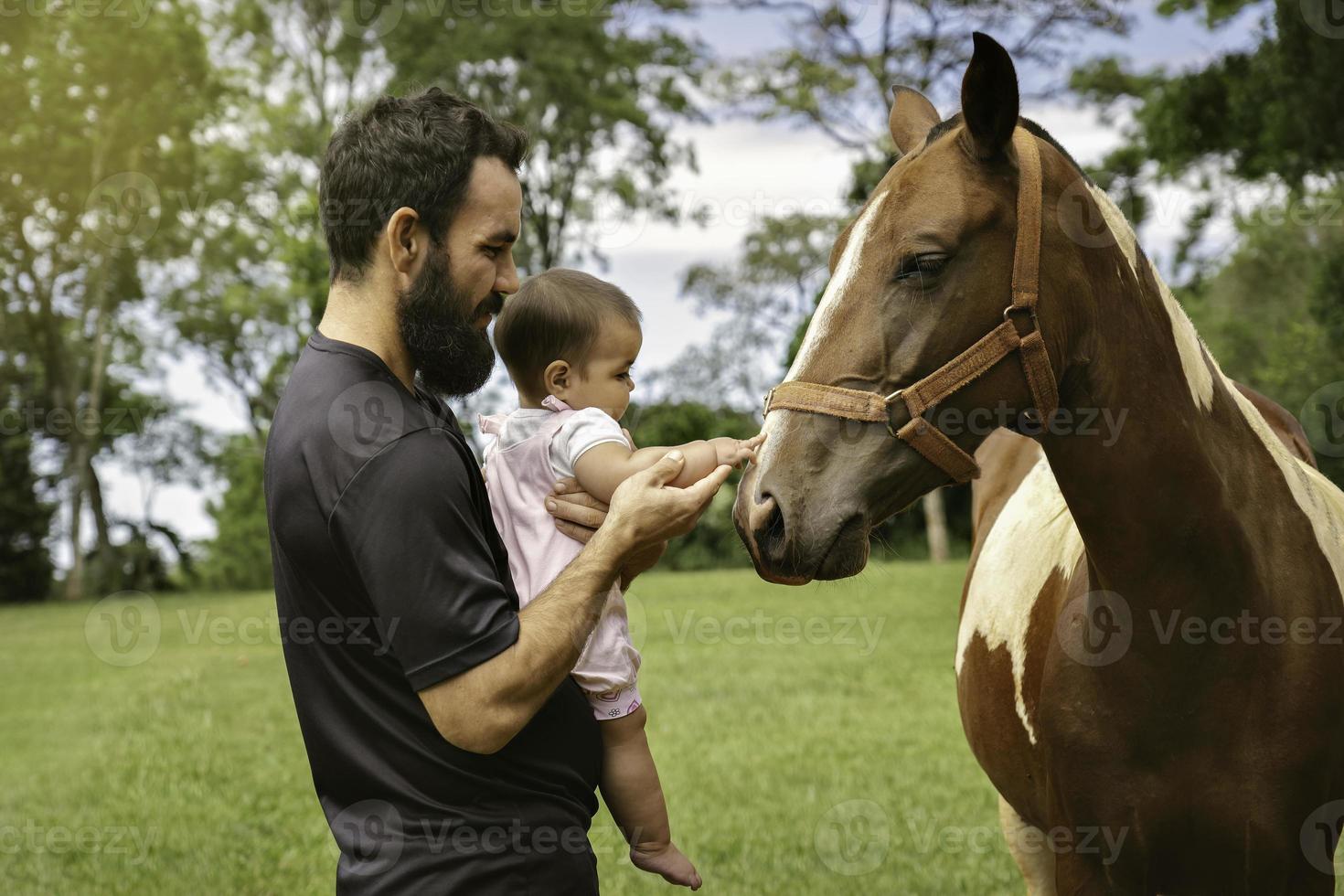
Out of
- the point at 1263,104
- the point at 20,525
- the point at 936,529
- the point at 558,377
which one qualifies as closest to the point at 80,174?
the point at 20,525

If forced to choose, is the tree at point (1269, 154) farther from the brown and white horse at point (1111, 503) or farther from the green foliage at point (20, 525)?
the green foliage at point (20, 525)

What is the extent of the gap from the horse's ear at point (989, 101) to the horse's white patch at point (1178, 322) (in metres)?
0.33

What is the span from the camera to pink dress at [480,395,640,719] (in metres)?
2.40

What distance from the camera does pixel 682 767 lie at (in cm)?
756

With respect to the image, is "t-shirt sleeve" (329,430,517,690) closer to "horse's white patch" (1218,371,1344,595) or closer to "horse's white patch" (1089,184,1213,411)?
"horse's white patch" (1089,184,1213,411)

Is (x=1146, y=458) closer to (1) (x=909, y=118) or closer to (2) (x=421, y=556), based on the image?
(1) (x=909, y=118)

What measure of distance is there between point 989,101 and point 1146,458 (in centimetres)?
87

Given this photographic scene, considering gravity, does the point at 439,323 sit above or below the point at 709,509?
above

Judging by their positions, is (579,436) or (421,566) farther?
(579,436)

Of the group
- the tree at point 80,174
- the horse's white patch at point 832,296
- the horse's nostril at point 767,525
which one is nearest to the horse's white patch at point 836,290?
the horse's white patch at point 832,296

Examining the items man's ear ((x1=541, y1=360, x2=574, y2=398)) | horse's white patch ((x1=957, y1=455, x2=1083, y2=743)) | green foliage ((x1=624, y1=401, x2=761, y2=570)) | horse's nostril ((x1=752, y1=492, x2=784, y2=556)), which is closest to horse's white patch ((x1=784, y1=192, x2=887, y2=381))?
horse's nostril ((x1=752, y1=492, x2=784, y2=556))

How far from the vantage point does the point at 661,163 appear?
94.7 ft

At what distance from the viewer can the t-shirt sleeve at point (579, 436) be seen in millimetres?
2391

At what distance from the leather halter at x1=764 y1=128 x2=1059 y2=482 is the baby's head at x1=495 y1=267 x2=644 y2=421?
45cm
